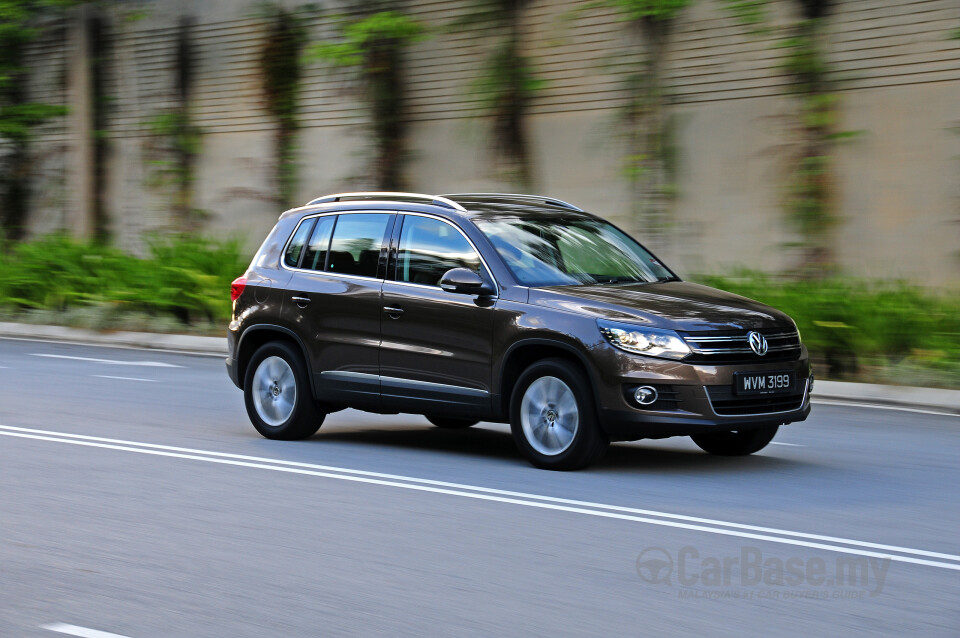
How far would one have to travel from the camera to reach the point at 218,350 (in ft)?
62.1

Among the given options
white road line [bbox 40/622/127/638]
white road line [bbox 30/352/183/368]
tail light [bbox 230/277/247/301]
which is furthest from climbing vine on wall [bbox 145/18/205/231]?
white road line [bbox 40/622/127/638]

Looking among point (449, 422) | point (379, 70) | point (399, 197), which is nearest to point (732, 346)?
point (399, 197)

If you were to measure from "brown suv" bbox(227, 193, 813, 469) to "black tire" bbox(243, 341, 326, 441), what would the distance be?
1cm

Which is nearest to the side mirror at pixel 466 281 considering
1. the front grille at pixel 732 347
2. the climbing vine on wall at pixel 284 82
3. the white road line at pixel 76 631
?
the front grille at pixel 732 347

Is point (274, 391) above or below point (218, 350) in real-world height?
above

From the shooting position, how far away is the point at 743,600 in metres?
5.59

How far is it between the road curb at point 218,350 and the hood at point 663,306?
4542mm

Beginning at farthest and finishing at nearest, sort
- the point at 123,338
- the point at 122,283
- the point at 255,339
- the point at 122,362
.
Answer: the point at 122,283 < the point at 123,338 < the point at 122,362 < the point at 255,339

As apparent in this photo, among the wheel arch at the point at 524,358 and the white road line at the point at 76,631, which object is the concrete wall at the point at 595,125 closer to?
the wheel arch at the point at 524,358

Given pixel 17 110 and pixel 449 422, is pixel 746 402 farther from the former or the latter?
pixel 17 110

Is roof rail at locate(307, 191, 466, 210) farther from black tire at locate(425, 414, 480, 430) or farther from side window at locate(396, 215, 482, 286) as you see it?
black tire at locate(425, 414, 480, 430)

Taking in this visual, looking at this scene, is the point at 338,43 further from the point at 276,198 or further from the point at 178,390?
the point at 178,390

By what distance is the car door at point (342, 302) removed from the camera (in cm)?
976

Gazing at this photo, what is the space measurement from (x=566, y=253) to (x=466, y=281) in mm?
859
